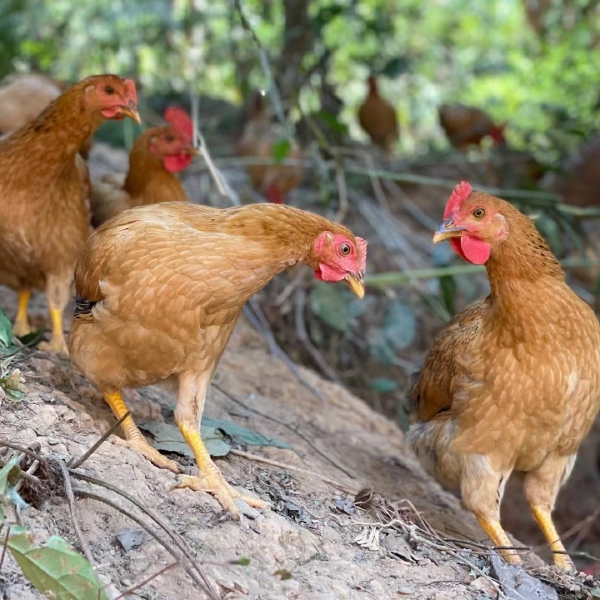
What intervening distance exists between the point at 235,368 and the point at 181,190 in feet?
3.69

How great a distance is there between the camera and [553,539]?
13.2ft

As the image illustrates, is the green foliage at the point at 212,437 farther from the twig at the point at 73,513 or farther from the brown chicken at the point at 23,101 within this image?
the brown chicken at the point at 23,101

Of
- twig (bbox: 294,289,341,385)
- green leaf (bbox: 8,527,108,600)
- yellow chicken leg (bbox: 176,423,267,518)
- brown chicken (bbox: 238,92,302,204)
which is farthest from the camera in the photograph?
brown chicken (bbox: 238,92,302,204)

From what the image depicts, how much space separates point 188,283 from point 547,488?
2065mm

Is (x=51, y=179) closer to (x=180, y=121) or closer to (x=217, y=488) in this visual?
(x=180, y=121)

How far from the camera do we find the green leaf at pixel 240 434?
3.91 metres

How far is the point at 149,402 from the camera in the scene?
161 inches

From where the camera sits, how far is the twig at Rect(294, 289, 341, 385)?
6324 millimetres

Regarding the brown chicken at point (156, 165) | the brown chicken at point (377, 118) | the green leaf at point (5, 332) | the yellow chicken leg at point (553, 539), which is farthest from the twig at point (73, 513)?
the brown chicken at point (377, 118)

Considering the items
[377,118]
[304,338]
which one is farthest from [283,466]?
[377,118]

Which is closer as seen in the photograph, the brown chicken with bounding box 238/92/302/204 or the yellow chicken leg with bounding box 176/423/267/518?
the yellow chicken leg with bounding box 176/423/267/518

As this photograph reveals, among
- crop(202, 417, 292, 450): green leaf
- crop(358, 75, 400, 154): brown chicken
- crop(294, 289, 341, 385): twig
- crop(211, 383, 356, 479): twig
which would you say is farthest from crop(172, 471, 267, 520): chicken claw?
crop(358, 75, 400, 154): brown chicken

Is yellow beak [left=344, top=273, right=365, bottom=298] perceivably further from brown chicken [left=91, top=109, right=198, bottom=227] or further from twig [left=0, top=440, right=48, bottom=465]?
brown chicken [left=91, top=109, right=198, bottom=227]

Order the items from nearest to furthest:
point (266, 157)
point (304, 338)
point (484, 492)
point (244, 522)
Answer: point (244, 522) → point (484, 492) → point (304, 338) → point (266, 157)
